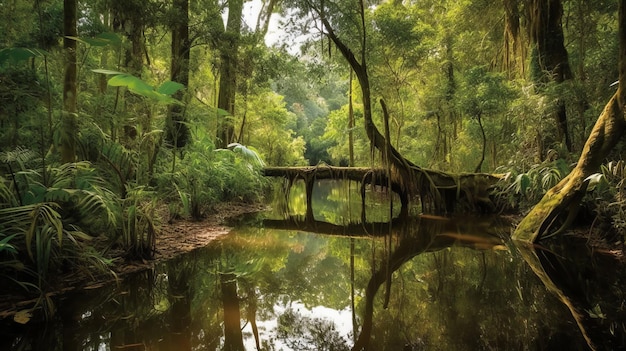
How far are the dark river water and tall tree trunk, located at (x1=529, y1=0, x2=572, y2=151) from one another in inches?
171

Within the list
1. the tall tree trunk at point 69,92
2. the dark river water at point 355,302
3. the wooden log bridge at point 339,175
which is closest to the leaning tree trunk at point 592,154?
the dark river water at point 355,302

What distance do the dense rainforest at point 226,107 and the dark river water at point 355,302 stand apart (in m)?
0.63

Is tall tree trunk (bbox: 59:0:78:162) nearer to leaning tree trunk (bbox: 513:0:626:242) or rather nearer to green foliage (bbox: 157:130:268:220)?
green foliage (bbox: 157:130:268:220)

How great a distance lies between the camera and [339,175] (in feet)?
37.3

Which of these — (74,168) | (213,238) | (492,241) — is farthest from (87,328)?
(492,241)

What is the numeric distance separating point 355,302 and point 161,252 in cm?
312

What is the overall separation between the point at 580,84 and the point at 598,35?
2778 mm

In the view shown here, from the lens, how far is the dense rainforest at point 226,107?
4.24m

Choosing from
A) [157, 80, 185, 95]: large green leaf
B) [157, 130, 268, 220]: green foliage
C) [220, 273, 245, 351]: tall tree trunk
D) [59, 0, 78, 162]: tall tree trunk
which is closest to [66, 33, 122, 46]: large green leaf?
[59, 0, 78, 162]: tall tree trunk

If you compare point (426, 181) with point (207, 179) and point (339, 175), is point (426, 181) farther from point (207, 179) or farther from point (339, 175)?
point (207, 179)

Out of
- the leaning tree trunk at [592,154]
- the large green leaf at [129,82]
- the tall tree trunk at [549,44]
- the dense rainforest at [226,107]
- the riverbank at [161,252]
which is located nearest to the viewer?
the riverbank at [161,252]

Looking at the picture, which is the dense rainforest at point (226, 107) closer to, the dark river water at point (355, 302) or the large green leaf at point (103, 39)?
the large green leaf at point (103, 39)

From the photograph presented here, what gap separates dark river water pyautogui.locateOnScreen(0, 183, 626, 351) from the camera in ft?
9.55

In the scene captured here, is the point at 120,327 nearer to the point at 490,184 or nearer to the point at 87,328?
the point at 87,328
